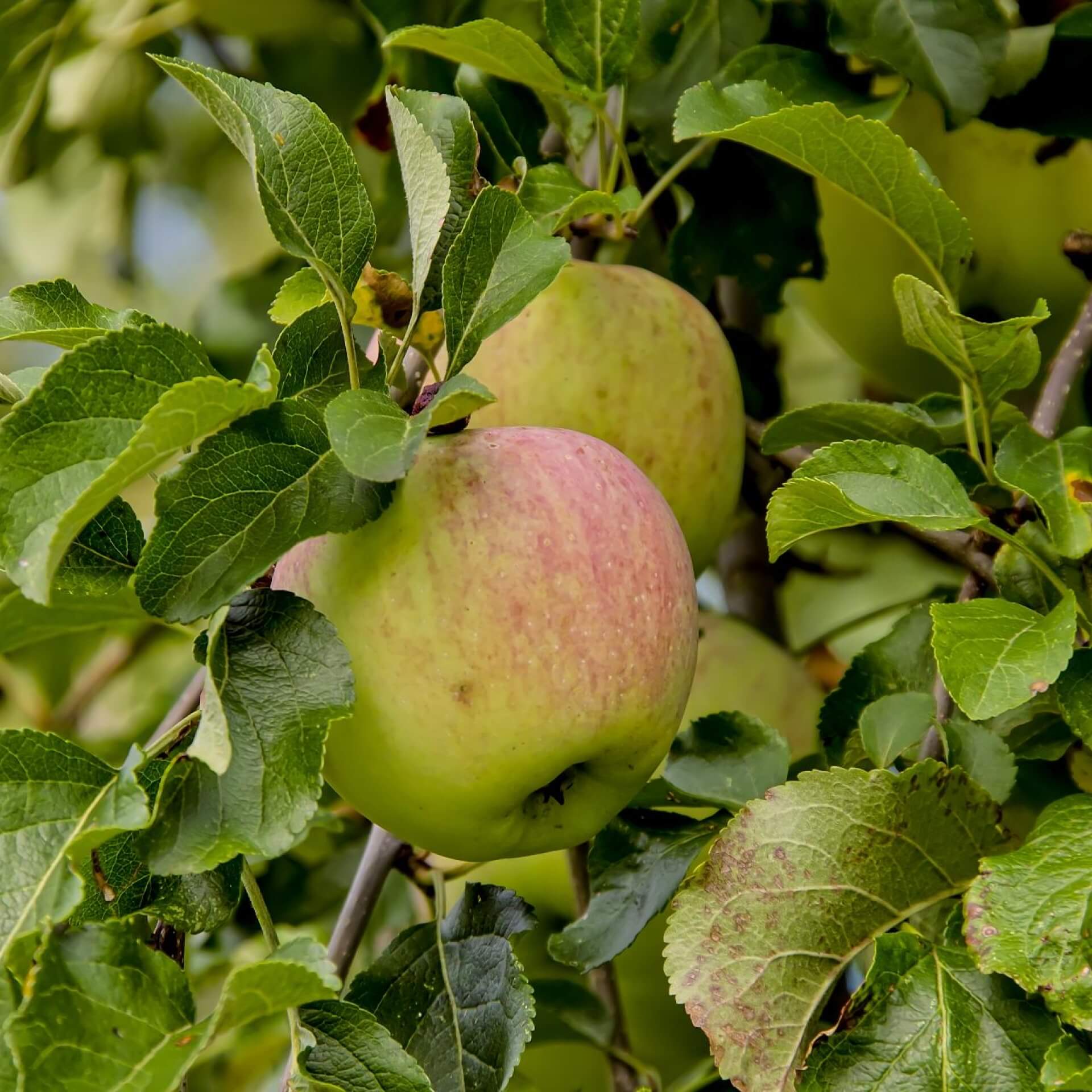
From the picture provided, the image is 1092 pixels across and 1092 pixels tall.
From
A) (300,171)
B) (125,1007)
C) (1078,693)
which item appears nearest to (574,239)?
(300,171)

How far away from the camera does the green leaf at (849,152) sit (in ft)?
2.35

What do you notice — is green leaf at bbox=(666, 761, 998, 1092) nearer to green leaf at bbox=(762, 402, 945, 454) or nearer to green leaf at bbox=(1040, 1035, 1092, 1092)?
green leaf at bbox=(1040, 1035, 1092, 1092)

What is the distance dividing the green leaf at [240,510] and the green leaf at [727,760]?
10.1 inches

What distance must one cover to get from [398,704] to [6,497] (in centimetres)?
17

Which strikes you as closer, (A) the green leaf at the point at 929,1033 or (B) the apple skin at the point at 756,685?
(A) the green leaf at the point at 929,1033

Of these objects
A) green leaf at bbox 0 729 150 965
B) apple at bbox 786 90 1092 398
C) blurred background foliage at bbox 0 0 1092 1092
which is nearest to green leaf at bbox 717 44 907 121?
blurred background foliage at bbox 0 0 1092 1092

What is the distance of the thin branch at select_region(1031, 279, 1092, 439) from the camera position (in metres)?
0.83

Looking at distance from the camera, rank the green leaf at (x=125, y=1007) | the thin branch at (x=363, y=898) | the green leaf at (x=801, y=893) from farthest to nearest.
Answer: the thin branch at (x=363, y=898) < the green leaf at (x=801, y=893) < the green leaf at (x=125, y=1007)

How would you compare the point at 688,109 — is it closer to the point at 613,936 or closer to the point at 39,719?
the point at 613,936

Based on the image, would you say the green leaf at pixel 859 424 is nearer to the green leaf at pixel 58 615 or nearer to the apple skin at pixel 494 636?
the apple skin at pixel 494 636

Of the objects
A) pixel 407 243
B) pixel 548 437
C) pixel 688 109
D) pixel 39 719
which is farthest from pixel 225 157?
pixel 548 437

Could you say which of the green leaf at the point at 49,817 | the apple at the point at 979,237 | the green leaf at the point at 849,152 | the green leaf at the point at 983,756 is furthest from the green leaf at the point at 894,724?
the apple at the point at 979,237

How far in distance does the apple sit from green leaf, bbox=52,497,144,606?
640 millimetres

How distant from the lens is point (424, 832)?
0.63 meters
